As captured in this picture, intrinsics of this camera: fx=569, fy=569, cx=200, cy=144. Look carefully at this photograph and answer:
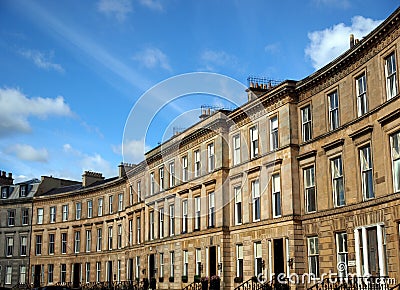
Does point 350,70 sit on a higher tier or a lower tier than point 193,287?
higher

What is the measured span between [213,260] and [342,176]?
13.9 m

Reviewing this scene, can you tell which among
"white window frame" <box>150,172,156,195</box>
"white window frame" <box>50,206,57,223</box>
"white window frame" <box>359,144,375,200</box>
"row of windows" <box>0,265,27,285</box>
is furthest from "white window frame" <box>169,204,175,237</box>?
"row of windows" <box>0,265,27,285</box>

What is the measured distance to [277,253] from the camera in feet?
106

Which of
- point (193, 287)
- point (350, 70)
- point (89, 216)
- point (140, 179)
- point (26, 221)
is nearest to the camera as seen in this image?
point (350, 70)

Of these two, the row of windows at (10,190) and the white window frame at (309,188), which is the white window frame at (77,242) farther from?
the white window frame at (309,188)

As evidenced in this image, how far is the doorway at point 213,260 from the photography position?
38.7 meters

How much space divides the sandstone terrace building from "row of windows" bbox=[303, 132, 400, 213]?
5cm

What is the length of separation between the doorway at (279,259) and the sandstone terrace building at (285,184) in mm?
61

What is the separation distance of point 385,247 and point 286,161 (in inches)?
357

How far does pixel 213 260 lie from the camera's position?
1537 inches

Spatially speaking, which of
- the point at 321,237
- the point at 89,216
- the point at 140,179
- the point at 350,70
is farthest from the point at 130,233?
the point at 350,70

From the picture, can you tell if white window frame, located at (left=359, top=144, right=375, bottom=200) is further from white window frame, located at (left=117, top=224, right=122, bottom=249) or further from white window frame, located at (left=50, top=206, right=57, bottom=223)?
white window frame, located at (left=50, top=206, right=57, bottom=223)

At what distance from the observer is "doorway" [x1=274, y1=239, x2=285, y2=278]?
3197cm

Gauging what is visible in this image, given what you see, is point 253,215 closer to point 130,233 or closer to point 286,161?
point 286,161
